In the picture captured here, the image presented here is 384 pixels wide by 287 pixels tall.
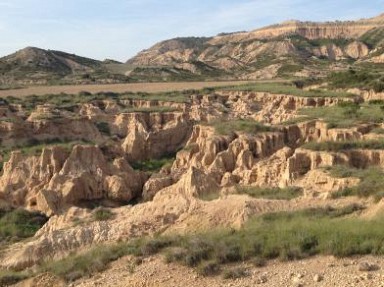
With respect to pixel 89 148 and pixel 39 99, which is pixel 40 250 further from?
pixel 39 99

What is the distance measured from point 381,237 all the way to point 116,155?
2138 centimetres

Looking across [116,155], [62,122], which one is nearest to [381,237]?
[116,155]

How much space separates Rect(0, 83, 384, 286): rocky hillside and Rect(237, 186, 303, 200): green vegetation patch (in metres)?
0.07

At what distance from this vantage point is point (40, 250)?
13602 millimetres

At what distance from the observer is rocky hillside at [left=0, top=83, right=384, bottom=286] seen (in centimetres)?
1132

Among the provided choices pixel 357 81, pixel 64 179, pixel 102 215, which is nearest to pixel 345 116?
pixel 64 179

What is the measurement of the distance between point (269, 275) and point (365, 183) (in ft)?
23.5

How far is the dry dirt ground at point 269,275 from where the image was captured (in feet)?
32.0

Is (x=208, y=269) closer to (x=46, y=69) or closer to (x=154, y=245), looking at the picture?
(x=154, y=245)

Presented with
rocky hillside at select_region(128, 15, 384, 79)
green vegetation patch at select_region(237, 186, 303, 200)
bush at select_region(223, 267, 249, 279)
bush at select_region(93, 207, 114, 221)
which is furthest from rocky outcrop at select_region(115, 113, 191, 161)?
rocky hillside at select_region(128, 15, 384, 79)

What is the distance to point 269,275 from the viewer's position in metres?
10.3

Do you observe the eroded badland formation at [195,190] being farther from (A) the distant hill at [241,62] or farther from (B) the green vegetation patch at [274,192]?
(A) the distant hill at [241,62]

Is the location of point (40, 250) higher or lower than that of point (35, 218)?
higher

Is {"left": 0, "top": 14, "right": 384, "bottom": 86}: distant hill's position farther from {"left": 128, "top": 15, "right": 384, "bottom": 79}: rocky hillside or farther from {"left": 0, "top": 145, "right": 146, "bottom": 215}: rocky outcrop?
{"left": 0, "top": 145, "right": 146, "bottom": 215}: rocky outcrop
